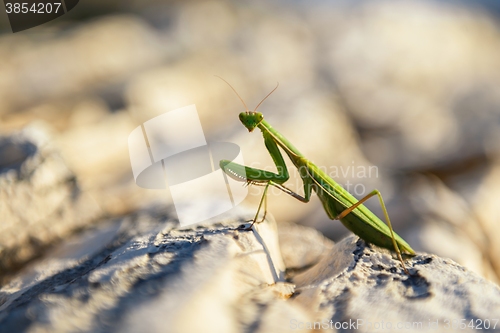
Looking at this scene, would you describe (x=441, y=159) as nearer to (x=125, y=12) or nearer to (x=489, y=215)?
(x=489, y=215)

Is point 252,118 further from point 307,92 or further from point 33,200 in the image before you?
point 307,92

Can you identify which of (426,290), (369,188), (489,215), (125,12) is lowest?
(489,215)

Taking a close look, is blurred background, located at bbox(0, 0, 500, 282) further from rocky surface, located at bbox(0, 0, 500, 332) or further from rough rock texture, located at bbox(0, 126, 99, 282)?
rough rock texture, located at bbox(0, 126, 99, 282)

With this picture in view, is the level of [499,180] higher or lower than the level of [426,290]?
lower

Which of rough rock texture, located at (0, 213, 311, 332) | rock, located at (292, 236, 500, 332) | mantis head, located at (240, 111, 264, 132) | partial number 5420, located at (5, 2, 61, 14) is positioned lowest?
rock, located at (292, 236, 500, 332)

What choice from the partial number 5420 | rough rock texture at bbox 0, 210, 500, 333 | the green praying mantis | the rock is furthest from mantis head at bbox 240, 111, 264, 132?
the partial number 5420

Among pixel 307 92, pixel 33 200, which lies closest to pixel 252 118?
pixel 33 200

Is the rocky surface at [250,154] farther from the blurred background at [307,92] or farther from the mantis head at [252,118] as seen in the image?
the mantis head at [252,118]

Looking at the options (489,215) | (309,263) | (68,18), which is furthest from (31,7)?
(489,215)
